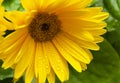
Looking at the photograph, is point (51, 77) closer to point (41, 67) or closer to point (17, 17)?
point (41, 67)

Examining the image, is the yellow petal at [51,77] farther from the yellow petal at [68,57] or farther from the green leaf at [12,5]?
the green leaf at [12,5]

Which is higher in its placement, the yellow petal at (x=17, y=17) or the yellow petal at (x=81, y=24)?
the yellow petal at (x=17, y=17)

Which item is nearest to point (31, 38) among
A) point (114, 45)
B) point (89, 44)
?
point (89, 44)

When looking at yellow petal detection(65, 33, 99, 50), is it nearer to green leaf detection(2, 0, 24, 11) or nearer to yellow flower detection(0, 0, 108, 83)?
yellow flower detection(0, 0, 108, 83)

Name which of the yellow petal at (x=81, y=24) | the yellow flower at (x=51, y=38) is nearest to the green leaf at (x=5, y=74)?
the yellow flower at (x=51, y=38)

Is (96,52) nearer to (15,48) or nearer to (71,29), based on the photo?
(71,29)

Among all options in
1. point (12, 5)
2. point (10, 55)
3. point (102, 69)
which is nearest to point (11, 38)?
point (10, 55)

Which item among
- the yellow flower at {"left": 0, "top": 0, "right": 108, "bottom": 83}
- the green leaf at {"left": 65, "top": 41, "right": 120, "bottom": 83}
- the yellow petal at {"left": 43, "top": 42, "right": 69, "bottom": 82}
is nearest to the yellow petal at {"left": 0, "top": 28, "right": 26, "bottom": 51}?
the yellow flower at {"left": 0, "top": 0, "right": 108, "bottom": 83}
